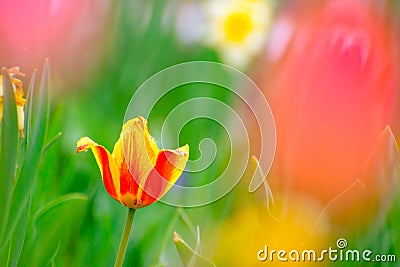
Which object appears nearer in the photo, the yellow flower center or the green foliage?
the green foliage

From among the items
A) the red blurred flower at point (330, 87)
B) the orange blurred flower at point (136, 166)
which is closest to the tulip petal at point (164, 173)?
the orange blurred flower at point (136, 166)

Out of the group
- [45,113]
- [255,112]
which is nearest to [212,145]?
[255,112]

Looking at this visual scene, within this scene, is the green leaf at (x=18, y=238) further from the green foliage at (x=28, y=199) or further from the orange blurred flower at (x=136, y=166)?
the orange blurred flower at (x=136, y=166)

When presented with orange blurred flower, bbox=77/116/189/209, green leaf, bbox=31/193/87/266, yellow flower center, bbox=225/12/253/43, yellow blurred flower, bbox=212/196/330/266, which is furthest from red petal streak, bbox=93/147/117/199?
yellow flower center, bbox=225/12/253/43

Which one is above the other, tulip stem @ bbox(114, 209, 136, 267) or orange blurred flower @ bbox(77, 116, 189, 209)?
orange blurred flower @ bbox(77, 116, 189, 209)

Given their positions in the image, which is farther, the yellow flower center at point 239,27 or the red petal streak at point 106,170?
the yellow flower center at point 239,27

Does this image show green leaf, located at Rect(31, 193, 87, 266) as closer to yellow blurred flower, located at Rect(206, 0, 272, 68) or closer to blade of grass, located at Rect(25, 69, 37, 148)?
blade of grass, located at Rect(25, 69, 37, 148)

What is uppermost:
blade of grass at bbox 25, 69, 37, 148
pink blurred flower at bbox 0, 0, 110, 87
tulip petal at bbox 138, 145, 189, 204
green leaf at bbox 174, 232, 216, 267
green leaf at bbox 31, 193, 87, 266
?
pink blurred flower at bbox 0, 0, 110, 87
